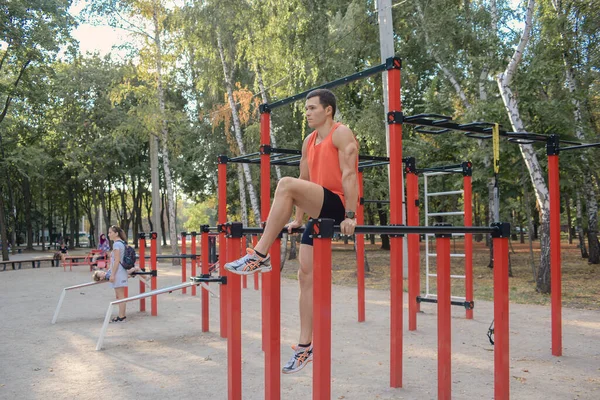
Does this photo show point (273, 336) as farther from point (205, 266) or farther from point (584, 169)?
point (584, 169)

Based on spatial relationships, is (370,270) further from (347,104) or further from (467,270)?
(467,270)

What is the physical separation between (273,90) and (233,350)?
1313cm

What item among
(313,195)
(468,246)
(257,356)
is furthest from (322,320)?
(468,246)

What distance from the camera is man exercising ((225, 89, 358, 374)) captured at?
3.14 meters

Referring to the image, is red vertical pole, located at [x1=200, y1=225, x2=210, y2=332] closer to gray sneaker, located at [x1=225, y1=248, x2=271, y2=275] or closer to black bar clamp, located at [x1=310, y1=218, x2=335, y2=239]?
gray sneaker, located at [x1=225, y1=248, x2=271, y2=275]

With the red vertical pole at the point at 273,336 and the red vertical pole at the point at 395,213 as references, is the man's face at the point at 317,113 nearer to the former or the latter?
the red vertical pole at the point at 273,336

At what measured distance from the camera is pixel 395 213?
4879 mm

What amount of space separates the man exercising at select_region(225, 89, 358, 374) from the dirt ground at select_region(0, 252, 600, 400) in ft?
3.75

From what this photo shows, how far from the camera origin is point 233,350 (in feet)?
11.2

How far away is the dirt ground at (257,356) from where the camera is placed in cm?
437

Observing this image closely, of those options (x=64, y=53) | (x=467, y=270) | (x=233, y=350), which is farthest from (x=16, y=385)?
(x=64, y=53)

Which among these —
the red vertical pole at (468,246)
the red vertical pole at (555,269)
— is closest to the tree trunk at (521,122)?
the red vertical pole at (468,246)

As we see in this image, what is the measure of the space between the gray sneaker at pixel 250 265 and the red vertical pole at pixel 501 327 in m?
1.59

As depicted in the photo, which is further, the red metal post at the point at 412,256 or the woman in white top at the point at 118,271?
the woman in white top at the point at 118,271
